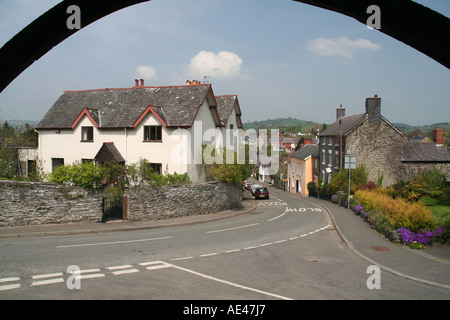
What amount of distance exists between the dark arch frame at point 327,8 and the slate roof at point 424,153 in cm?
4390

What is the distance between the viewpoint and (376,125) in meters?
41.1

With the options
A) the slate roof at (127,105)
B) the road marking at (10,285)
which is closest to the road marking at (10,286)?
the road marking at (10,285)

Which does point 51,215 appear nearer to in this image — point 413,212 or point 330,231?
point 330,231

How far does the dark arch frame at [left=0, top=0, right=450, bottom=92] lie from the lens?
1.89 metres

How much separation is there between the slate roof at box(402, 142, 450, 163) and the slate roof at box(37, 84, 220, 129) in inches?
1005

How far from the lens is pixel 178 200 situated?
942 inches

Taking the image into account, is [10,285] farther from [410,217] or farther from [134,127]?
[134,127]

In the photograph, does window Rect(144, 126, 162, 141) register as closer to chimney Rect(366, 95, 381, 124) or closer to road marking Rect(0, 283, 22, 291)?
road marking Rect(0, 283, 22, 291)

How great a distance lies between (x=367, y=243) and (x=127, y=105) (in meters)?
22.3

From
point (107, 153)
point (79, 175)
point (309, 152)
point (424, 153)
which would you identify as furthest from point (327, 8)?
point (309, 152)

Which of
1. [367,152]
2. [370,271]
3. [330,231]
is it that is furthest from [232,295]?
[367,152]

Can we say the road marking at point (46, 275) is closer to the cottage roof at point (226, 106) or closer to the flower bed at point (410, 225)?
the flower bed at point (410, 225)

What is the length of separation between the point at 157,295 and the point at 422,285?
24.8 feet

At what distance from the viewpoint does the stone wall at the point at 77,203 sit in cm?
1742
